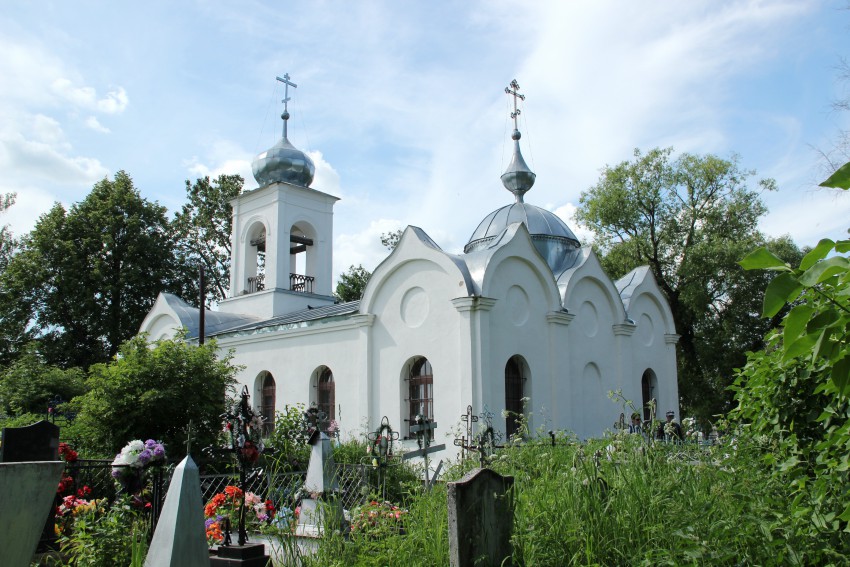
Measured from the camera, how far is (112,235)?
3469 cm

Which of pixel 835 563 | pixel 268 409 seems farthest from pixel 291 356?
pixel 835 563

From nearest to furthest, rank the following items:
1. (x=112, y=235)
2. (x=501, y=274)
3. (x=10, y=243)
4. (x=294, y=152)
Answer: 1. (x=501, y=274)
2. (x=294, y=152)
3. (x=112, y=235)
4. (x=10, y=243)

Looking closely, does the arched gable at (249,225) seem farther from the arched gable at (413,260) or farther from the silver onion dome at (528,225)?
the arched gable at (413,260)

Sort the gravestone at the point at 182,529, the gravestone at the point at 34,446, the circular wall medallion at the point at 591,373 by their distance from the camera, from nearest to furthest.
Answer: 1. the gravestone at the point at 182,529
2. the gravestone at the point at 34,446
3. the circular wall medallion at the point at 591,373

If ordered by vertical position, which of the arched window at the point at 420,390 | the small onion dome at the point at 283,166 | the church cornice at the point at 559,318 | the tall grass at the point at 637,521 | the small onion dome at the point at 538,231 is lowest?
the tall grass at the point at 637,521

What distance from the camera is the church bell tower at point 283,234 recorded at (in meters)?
26.5

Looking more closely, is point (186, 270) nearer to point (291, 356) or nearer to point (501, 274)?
point (291, 356)

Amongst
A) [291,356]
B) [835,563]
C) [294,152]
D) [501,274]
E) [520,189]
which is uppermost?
[294,152]

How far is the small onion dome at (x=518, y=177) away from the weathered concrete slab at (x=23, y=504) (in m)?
20.7

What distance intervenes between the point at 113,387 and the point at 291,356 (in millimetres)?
7422

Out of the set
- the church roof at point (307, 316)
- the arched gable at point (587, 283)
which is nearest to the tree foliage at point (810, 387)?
the arched gable at point (587, 283)

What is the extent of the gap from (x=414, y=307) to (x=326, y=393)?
4279mm

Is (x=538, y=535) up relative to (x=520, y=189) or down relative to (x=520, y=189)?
down

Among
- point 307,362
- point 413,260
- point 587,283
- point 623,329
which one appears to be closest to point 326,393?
point 307,362
